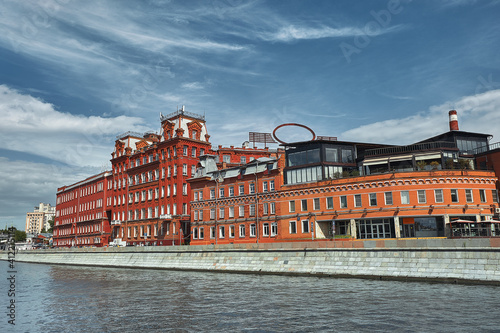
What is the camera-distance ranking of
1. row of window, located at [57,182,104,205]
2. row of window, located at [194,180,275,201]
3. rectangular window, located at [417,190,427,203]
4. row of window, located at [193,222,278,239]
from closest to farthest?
rectangular window, located at [417,190,427,203] < row of window, located at [193,222,278,239] < row of window, located at [194,180,275,201] < row of window, located at [57,182,104,205]

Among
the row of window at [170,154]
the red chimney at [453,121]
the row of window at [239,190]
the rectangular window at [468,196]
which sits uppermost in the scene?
the row of window at [170,154]

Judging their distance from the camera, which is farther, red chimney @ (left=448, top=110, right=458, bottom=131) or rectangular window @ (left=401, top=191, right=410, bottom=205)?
red chimney @ (left=448, top=110, right=458, bottom=131)

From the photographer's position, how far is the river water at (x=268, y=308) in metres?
20.8

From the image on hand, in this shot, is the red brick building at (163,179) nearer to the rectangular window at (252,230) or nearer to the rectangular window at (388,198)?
the rectangular window at (252,230)

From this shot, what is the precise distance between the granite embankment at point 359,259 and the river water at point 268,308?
1965 mm

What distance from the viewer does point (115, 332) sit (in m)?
20.7

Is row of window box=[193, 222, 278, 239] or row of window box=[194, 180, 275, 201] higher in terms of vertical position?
row of window box=[194, 180, 275, 201]

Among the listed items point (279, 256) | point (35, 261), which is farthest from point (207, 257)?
point (35, 261)

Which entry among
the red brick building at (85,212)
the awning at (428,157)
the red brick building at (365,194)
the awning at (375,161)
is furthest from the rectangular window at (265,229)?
the red brick building at (85,212)

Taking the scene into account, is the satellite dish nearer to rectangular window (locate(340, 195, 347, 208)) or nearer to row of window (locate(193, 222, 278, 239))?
row of window (locate(193, 222, 278, 239))

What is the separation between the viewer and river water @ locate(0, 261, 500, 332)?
2081cm

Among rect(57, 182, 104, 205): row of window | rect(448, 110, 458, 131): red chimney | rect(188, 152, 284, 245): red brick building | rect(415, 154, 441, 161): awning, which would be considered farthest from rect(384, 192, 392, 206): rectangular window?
rect(57, 182, 104, 205): row of window

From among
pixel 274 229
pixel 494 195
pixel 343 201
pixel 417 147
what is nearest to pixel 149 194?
pixel 274 229

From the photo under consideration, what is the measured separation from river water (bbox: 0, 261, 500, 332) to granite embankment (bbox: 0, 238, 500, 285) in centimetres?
197
